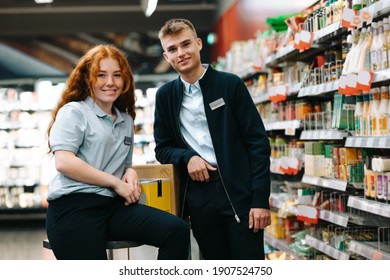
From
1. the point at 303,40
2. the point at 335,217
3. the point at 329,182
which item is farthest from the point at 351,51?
the point at 335,217

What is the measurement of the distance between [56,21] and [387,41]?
8.58m

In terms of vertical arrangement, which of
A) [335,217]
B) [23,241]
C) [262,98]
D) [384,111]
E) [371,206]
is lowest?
[23,241]

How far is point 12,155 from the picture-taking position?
33.2ft

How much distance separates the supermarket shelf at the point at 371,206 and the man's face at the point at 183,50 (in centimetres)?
126

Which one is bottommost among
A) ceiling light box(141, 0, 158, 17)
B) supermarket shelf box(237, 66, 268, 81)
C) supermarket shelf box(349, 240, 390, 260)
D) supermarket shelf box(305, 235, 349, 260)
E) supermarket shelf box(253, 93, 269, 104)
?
supermarket shelf box(305, 235, 349, 260)

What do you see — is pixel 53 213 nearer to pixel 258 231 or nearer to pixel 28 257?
pixel 258 231

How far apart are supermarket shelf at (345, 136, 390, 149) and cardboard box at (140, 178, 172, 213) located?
3.81 ft

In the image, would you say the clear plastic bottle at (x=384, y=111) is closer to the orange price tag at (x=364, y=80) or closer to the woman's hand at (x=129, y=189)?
the orange price tag at (x=364, y=80)

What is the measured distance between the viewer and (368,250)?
3.65m

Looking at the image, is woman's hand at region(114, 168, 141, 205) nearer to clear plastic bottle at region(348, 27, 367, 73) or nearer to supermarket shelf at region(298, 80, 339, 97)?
clear plastic bottle at region(348, 27, 367, 73)

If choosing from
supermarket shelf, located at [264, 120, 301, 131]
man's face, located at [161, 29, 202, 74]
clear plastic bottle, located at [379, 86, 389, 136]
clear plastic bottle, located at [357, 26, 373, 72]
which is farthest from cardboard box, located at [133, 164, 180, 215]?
supermarket shelf, located at [264, 120, 301, 131]

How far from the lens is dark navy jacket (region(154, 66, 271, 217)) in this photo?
2.79m

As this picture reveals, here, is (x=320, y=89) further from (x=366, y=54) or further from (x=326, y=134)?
(x=366, y=54)

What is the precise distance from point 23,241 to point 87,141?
602 centimetres
